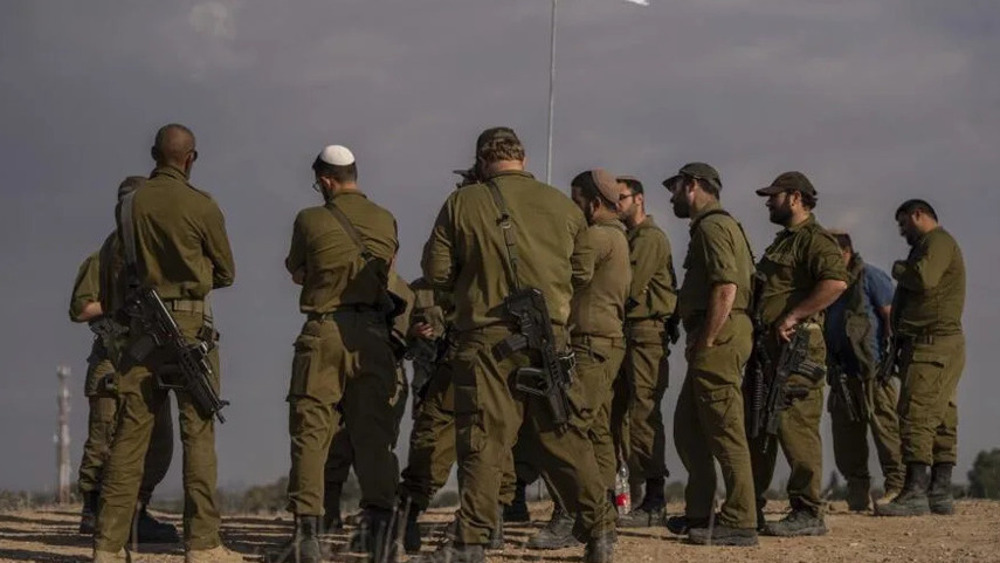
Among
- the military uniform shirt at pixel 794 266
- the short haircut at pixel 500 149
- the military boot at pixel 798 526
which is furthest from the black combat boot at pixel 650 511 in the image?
the short haircut at pixel 500 149

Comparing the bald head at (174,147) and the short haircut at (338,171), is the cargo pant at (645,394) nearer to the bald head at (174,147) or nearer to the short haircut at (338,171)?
the short haircut at (338,171)

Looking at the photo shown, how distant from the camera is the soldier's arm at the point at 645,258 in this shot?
12.3 meters

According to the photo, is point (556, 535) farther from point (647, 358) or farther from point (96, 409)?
point (96, 409)

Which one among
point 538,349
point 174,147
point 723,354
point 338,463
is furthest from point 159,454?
point 723,354

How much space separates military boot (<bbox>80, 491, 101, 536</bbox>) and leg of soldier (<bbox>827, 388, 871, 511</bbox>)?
5971mm

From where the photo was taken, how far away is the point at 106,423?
1304 centimetres

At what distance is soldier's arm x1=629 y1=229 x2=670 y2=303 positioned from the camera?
40.5 ft

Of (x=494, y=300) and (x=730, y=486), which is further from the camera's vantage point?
(x=730, y=486)

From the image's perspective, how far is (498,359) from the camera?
9070 millimetres

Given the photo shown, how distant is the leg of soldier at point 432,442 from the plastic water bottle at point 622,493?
2414 millimetres

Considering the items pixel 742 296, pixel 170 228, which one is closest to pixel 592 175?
pixel 742 296

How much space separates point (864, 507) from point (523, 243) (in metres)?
6.19

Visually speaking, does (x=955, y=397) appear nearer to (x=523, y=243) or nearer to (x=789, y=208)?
(x=789, y=208)

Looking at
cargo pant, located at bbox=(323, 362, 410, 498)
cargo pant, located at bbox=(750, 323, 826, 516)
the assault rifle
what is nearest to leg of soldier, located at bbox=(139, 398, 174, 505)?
cargo pant, located at bbox=(323, 362, 410, 498)
